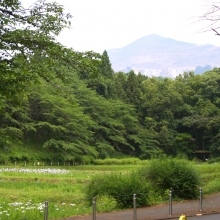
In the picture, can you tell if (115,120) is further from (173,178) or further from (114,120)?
(173,178)

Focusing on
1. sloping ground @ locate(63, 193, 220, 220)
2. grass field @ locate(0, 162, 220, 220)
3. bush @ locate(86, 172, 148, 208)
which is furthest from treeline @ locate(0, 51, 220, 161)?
bush @ locate(86, 172, 148, 208)

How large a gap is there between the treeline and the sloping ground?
27.3 m

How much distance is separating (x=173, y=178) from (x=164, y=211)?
9.45 feet

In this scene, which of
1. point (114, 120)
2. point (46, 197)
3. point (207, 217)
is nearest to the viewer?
point (207, 217)

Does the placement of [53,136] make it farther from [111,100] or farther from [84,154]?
[111,100]

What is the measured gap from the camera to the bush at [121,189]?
47.4 ft

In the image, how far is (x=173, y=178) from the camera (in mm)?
16672

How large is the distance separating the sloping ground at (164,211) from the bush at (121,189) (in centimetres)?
56

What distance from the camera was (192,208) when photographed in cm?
1452

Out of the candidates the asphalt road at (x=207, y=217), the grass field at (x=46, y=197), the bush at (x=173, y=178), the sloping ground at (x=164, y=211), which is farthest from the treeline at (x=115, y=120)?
the asphalt road at (x=207, y=217)

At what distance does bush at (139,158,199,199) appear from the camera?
16.6 meters

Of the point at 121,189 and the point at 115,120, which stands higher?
the point at 115,120

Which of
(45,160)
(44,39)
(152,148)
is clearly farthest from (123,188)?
(152,148)

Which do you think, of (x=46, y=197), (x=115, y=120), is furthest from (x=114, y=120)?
(x=46, y=197)
